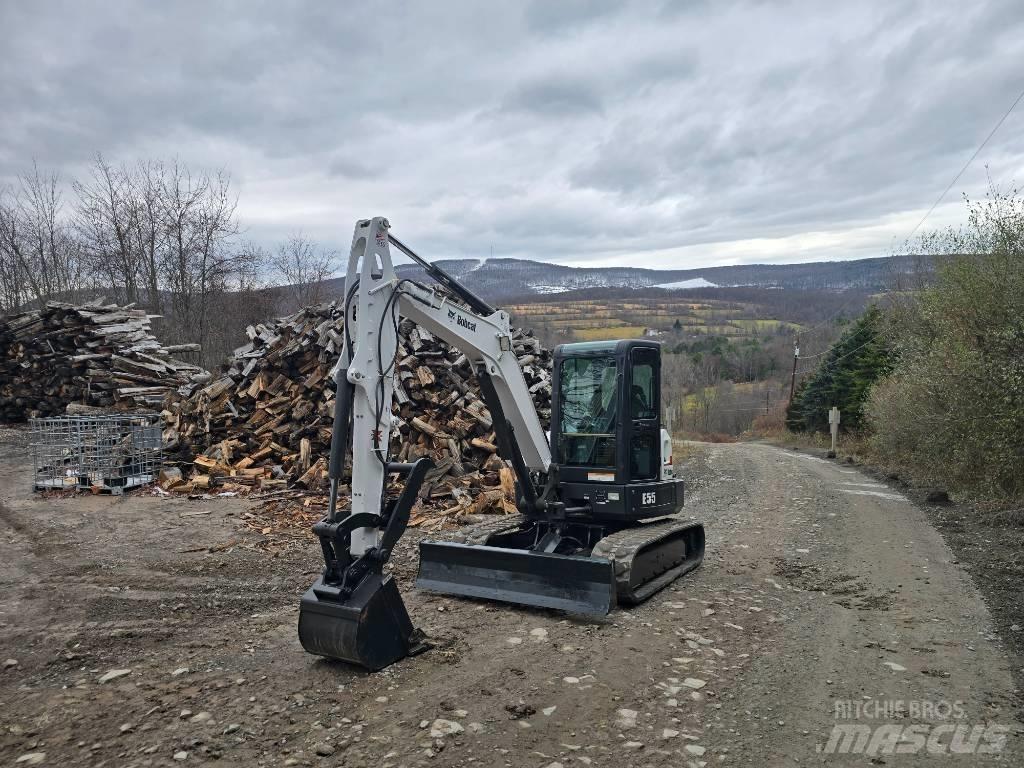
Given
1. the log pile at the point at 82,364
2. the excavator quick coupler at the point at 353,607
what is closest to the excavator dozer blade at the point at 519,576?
the excavator quick coupler at the point at 353,607

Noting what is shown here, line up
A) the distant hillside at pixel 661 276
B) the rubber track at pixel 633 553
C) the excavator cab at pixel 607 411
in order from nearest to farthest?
1. the rubber track at pixel 633 553
2. the excavator cab at pixel 607 411
3. the distant hillside at pixel 661 276

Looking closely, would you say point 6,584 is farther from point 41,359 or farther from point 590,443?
point 41,359

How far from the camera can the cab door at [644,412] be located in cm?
800

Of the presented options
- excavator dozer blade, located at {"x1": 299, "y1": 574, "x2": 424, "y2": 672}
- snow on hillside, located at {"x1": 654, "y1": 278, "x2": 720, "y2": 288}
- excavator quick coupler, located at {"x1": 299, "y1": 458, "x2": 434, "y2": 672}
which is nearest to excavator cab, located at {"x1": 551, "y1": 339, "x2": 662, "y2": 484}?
excavator quick coupler, located at {"x1": 299, "y1": 458, "x2": 434, "y2": 672}

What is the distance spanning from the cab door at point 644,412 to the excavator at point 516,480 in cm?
2

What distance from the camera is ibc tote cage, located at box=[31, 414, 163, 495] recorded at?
43.4 ft

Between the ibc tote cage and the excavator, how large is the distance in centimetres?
788

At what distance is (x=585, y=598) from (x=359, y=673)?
7.32 feet

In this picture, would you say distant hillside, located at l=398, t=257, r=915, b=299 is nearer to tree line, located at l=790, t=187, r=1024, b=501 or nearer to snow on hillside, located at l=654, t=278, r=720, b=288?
snow on hillside, located at l=654, t=278, r=720, b=288

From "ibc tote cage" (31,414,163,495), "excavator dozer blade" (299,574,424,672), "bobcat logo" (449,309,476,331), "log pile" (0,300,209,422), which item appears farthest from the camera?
"log pile" (0,300,209,422)

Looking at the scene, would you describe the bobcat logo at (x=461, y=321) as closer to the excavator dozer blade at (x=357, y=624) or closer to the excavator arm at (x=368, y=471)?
the excavator arm at (x=368, y=471)

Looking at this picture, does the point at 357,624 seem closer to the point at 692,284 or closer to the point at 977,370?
the point at 977,370

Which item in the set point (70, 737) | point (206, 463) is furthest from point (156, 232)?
point (70, 737)

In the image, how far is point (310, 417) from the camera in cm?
1397
